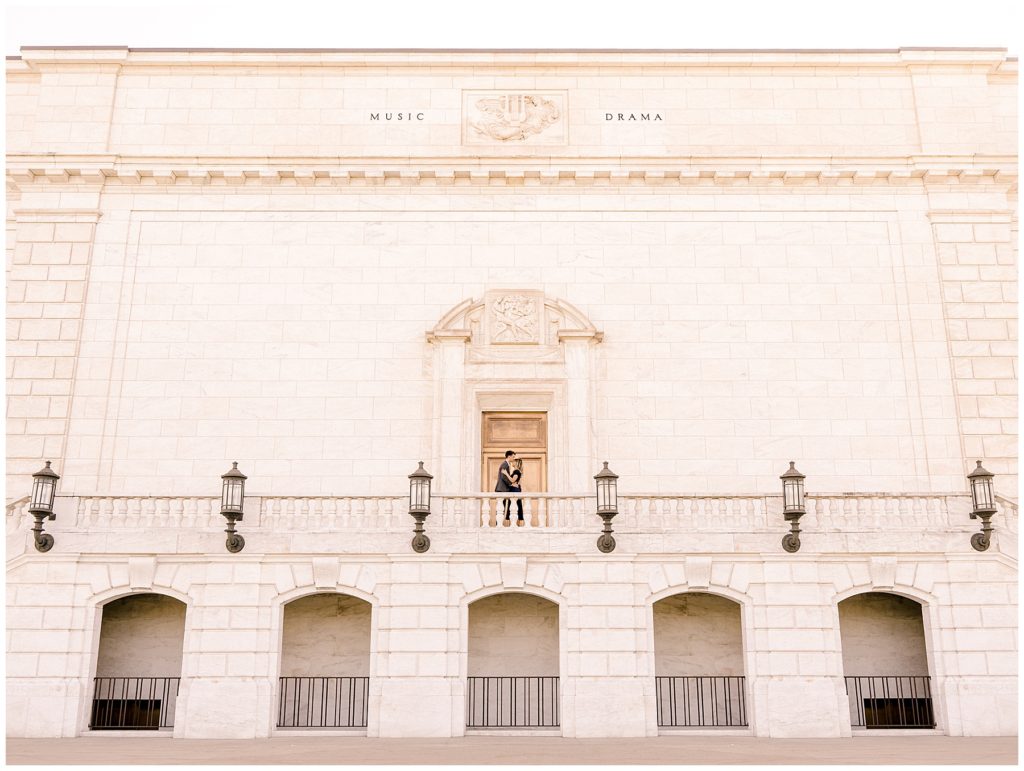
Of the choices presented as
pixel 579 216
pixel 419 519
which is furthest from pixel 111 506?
pixel 579 216

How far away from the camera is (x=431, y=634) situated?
17.3 m

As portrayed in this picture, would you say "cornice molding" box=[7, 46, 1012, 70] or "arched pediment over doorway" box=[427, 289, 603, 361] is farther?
"cornice molding" box=[7, 46, 1012, 70]

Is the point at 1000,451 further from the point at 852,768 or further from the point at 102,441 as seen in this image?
the point at 102,441

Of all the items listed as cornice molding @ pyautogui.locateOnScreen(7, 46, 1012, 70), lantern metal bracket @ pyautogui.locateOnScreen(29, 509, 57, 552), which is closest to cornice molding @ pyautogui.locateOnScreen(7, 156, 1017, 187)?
cornice molding @ pyautogui.locateOnScreen(7, 46, 1012, 70)

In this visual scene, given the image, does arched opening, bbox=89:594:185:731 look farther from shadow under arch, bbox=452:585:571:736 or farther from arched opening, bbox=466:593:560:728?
arched opening, bbox=466:593:560:728

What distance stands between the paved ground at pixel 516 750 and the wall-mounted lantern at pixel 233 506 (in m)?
3.75

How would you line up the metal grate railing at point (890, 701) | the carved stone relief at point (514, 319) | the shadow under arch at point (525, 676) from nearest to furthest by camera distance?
the shadow under arch at point (525, 676) < the metal grate railing at point (890, 701) < the carved stone relief at point (514, 319)

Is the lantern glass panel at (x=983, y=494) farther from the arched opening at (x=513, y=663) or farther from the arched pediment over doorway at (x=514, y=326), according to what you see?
the arched opening at (x=513, y=663)

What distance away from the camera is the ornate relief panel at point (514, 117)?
23609 millimetres

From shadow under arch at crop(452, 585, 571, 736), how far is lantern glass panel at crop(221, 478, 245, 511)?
5037 mm

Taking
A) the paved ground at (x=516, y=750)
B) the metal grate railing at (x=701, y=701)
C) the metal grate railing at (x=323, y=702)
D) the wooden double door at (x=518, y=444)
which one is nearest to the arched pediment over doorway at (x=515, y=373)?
the wooden double door at (x=518, y=444)

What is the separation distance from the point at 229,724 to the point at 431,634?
428cm

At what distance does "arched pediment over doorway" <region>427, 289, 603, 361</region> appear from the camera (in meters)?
21.6

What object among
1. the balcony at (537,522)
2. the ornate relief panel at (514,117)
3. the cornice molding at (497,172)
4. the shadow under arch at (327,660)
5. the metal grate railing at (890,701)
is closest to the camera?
the shadow under arch at (327,660)
